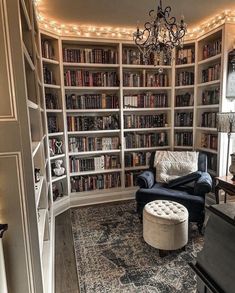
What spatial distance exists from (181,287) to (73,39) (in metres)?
3.28

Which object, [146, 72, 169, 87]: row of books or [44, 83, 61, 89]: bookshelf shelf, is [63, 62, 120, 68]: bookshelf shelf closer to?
[44, 83, 61, 89]: bookshelf shelf

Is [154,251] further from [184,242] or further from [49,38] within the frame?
[49,38]

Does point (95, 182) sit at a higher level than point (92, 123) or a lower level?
lower

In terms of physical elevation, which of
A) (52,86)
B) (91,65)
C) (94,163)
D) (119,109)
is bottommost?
(94,163)

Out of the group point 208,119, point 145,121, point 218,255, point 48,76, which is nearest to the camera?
point 218,255

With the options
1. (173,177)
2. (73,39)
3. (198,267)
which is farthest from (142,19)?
(198,267)

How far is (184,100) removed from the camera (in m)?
3.79

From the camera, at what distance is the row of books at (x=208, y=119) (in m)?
3.39

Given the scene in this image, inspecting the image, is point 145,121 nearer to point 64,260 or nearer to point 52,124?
point 52,124

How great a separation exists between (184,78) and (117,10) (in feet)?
5.13

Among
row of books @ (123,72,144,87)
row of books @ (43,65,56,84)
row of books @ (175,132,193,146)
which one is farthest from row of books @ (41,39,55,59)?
row of books @ (175,132,193,146)

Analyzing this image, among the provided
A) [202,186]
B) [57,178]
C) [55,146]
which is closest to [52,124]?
[55,146]

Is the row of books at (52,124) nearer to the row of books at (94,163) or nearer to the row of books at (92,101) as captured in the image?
the row of books at (92,101)

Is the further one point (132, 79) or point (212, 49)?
point (132, 79)
